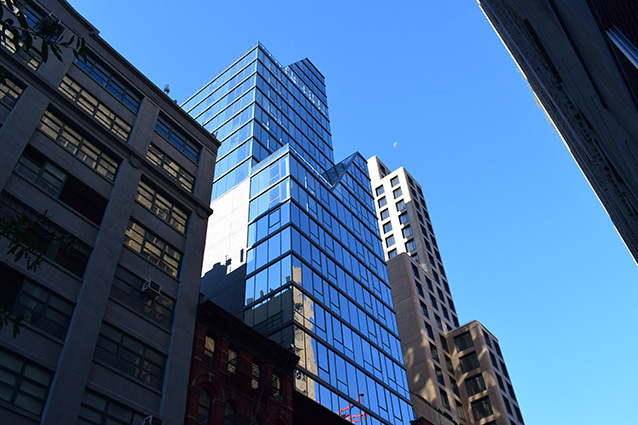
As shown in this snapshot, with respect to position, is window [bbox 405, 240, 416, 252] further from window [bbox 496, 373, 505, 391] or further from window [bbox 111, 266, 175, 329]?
window [bbox 111, 266, 175, 329]

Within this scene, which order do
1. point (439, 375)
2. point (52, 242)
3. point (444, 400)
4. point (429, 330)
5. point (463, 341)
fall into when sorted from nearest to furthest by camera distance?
point (52, 242) < point (444, 400) < point (439, 375) < point (429, 330) < point (463, 341)

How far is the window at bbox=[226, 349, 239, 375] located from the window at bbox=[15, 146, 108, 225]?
1082 centimetres

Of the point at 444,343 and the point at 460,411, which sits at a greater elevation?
the point at 444,343

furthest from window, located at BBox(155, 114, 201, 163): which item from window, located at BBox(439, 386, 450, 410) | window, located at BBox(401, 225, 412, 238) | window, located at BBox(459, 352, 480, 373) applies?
window, located at BBox(401, 225, 412, 238)

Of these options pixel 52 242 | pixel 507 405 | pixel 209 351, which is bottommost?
pixel 209 351

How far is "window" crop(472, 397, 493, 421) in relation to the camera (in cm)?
7406

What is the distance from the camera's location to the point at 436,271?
9506 cm

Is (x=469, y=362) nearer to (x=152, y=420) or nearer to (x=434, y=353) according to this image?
(x=434, y=353)

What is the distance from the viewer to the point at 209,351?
1176 inches

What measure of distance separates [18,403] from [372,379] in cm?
2980

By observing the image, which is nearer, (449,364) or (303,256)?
(303,256)

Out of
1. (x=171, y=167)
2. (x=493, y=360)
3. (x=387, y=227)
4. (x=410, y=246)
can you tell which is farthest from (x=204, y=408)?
(x=387, y=227)

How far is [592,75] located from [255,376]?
24110mm

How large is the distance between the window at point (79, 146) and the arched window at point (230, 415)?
48.8 ft
